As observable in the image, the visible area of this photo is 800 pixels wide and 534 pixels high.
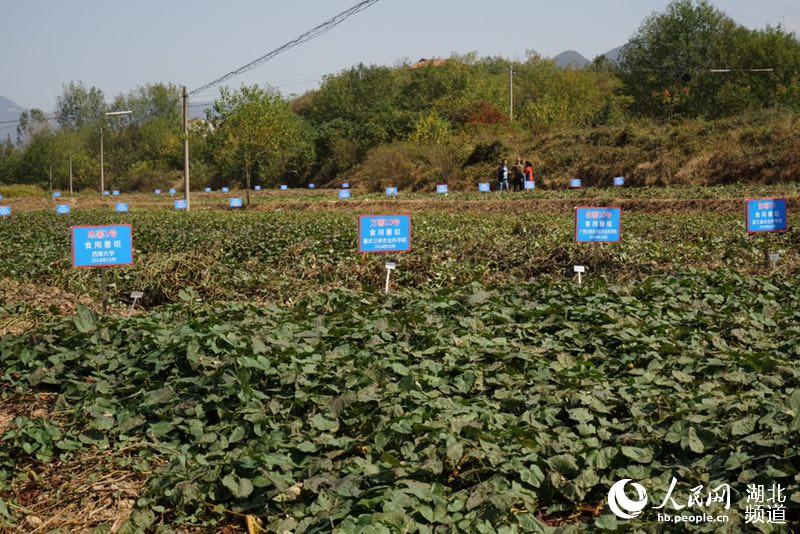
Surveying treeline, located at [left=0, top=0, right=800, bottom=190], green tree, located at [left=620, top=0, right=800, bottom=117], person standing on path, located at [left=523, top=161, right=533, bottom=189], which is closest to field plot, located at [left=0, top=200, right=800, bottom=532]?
person standing on path, located at [left=523, top=161, right=533, bottom=189]

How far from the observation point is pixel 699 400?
199 inches

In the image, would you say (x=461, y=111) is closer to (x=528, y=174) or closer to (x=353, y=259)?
(x=528, y=174)

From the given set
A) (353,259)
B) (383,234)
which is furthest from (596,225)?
(353,259)

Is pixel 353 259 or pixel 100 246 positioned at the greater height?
pixel 100 246

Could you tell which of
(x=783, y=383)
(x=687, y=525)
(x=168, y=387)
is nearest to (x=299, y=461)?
(x=168, y=387)

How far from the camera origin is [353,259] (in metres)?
13.1

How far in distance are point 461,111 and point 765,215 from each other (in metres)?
44.7

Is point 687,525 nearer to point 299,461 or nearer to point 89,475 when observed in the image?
point 299,461

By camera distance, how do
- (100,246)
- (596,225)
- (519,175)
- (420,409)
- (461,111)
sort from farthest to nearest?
(461,111) → (519,175) → (596,225) → (100,246) → (420,409)

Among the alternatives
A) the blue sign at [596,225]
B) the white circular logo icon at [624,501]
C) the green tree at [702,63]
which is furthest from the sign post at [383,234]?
the green tree at [702,63]

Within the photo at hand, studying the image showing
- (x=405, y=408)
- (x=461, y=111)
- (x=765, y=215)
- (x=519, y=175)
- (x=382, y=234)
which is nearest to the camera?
(x=405, y=408)

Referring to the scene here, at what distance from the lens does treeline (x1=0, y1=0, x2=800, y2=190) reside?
4088 centimetres

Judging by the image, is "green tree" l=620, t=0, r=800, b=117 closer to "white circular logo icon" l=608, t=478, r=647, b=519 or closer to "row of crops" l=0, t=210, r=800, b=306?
"row of crops" l=0, t=210, r=800, b=306

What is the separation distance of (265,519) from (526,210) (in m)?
23.4
